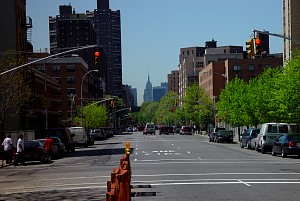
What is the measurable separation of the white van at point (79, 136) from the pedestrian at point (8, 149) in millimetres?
22586

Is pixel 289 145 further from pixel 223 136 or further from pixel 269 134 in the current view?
pixel 223 136

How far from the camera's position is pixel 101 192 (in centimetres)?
1728

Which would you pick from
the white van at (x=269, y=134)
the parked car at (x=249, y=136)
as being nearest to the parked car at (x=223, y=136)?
the parked car at (x=249, y=136)

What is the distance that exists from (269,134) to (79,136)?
80.2 feet

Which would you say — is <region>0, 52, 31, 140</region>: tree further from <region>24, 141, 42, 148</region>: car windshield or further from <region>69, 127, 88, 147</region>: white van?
<region>69, 127, 88, 147</region>: white van

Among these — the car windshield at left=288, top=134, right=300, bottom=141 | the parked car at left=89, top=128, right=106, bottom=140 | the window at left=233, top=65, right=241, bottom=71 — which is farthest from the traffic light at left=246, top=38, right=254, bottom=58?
the window at left=233, top=65, right=241, bottom=71

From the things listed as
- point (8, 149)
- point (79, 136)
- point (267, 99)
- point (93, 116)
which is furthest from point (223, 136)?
point (93, 116)

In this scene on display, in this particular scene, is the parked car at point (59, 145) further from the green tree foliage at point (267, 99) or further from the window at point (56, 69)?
the window at point (56, 69)

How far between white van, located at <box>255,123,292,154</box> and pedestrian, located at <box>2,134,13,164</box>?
1774 centimetres

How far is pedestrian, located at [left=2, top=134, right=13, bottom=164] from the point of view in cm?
3597

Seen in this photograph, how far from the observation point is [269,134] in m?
42.7

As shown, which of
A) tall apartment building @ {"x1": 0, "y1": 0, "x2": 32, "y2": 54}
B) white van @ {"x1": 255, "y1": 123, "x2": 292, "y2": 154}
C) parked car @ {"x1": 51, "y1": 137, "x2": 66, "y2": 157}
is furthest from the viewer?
tall apartment building @ {"x1": 0, "y1": 0, "x2": 32, "y2": 54}

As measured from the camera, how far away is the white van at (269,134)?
4238 cm

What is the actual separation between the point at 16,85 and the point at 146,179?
90.3 ft
